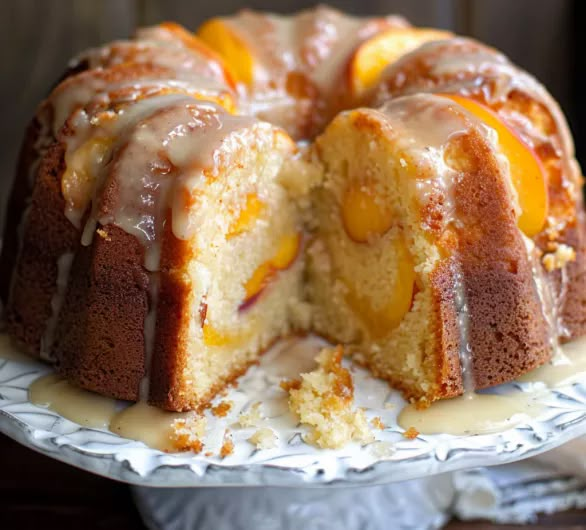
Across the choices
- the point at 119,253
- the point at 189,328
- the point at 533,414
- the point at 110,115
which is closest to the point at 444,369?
the point at 533,414

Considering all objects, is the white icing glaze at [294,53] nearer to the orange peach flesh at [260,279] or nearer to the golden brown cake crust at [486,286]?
the orange peach flesh at [260,279]

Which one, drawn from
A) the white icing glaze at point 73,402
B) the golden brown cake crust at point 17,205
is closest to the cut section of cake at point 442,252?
the white icing glaze at point 73,402

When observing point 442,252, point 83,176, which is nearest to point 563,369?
point 442,252

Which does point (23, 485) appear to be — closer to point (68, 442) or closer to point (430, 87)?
point (68, 442)

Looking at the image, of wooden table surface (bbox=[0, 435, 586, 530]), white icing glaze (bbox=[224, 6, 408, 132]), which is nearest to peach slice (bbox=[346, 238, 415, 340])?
wooden table surface (bbox=[0, 435, 586, 530])

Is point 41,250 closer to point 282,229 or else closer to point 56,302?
point 56,302

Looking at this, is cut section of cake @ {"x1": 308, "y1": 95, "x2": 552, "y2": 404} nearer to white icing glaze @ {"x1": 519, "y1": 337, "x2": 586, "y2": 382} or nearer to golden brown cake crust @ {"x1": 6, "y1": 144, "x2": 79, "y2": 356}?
white icing glaze @ {"x1": 519, "y1": 337, "x2": 586, "y2": 382}
